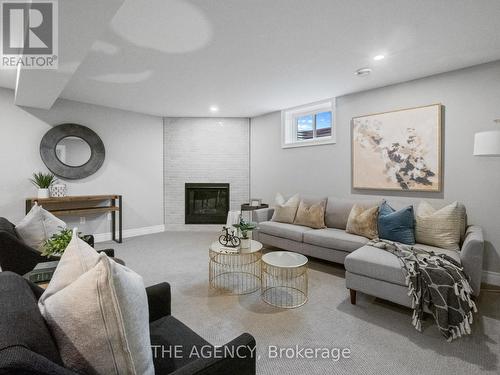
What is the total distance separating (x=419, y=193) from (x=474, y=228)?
28.3 inches

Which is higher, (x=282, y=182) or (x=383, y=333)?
(x=282, y=182)

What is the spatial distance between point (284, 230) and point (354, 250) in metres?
1.07

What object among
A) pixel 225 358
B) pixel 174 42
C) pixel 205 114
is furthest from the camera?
pixel 205 114

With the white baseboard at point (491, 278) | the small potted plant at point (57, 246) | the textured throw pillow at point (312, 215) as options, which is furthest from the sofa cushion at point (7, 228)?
the white baseboard at point (491, 278)

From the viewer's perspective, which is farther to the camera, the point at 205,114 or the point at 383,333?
the point at 205,114

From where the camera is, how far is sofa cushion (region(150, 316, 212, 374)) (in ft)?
3.70

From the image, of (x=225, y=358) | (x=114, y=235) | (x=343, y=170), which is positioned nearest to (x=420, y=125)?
(x=343, y=170)

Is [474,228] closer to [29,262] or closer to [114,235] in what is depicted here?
[29,262]

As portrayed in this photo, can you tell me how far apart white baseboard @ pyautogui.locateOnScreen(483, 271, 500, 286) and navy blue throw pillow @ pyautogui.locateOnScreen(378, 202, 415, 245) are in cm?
92

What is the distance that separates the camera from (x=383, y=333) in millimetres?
2023

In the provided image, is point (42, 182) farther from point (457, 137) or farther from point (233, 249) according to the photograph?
point (457, 137)

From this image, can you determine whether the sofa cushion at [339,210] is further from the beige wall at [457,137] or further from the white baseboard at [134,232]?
the white baseboard at [134,232]

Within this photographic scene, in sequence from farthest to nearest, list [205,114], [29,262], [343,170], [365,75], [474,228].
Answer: [205,114], [343,170], [365,75], [474,228], [29,262]

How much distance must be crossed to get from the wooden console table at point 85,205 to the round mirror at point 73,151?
67cm
